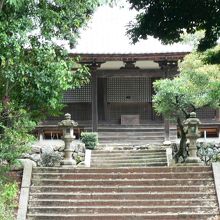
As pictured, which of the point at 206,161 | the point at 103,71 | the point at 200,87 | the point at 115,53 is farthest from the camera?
the point at 103,71

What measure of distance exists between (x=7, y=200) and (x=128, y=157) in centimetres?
767

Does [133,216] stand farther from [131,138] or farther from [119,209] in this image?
[131,138]

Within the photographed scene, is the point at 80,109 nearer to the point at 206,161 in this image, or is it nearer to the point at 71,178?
the point at 206,161

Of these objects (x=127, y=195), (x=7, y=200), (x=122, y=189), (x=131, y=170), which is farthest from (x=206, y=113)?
(x=7, y=200)

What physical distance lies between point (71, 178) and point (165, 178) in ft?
8.37

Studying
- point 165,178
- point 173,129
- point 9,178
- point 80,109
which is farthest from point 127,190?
point 80,109

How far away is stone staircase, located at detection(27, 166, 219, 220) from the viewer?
11727 mm

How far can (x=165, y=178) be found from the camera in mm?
13289

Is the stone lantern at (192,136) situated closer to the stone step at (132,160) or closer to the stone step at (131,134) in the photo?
the stone step at (132,160)

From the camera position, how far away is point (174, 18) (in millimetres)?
8711

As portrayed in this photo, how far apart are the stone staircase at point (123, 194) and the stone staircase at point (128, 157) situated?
163 inches

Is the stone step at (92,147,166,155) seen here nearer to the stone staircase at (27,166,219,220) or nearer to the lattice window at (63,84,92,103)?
the lattice window at (63,84,92,103)

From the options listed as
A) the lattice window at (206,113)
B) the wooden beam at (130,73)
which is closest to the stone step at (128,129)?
the lattice window at (206,113)

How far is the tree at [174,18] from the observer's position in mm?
8555
